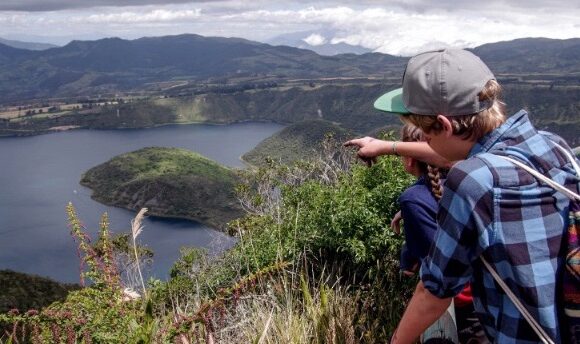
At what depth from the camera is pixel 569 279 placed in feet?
4.25

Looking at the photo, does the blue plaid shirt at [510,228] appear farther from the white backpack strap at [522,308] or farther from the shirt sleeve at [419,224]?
the shirt sleeve at [419,224]

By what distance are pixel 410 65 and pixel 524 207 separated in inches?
19.6

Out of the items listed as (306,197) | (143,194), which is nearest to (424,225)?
(306,197)

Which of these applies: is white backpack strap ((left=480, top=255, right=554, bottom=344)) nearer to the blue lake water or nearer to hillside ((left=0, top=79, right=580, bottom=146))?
the blue lake water

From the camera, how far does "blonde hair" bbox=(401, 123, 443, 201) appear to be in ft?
6.74

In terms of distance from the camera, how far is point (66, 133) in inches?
4904

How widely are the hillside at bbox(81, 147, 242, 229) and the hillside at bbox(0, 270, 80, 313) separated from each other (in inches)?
1537

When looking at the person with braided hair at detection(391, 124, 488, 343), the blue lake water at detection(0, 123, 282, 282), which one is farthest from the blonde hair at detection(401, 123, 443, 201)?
the blue lake water at detection(0, 123, 282, 282)

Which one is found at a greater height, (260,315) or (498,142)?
(498,142)

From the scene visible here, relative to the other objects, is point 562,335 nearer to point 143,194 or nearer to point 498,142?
point 498,142

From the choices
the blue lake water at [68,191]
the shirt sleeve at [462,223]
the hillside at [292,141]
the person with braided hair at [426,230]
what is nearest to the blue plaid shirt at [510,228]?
the shirt sleeve at [462,223]

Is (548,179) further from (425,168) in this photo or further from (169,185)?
(169,185)

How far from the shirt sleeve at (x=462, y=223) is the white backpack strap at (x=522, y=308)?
48mm

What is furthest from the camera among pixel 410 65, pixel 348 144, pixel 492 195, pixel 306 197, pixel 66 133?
pixel 66 133
